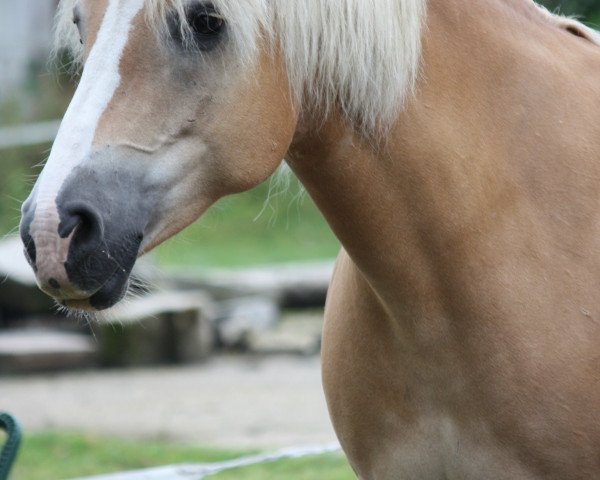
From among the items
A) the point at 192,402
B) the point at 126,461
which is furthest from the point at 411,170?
the point at 192,402

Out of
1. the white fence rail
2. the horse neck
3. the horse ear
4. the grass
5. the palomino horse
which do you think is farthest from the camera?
the white fence rail

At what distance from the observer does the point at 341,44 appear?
2051mm

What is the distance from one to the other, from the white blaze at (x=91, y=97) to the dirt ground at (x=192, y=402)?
3546 mm

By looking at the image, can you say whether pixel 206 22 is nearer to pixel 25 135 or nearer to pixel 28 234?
pixel 28 234

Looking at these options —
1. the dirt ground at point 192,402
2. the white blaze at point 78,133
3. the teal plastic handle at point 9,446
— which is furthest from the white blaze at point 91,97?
the dirt ground at point 192,402

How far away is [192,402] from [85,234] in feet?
14.3

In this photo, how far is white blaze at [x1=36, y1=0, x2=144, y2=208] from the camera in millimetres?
1877

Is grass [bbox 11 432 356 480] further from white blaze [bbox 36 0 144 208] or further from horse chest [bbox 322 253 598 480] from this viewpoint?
white blaze [bbox 36 0 144 208]

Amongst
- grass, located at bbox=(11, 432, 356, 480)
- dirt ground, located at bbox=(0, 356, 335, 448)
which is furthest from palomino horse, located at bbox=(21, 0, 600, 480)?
dirt ground, located at bbox=(0, 356, 335, 448)

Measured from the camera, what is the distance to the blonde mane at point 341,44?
1.97 metres

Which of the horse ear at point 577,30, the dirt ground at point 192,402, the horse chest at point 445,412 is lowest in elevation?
the dirt ground at point 192,402

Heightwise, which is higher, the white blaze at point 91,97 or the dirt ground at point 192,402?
the white blaze at point 91,97

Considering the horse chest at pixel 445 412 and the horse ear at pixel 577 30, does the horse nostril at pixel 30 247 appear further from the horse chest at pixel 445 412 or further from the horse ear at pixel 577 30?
the horse ear at pixel 577 30

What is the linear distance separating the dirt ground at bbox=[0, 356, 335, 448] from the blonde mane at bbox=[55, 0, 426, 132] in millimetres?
3381
